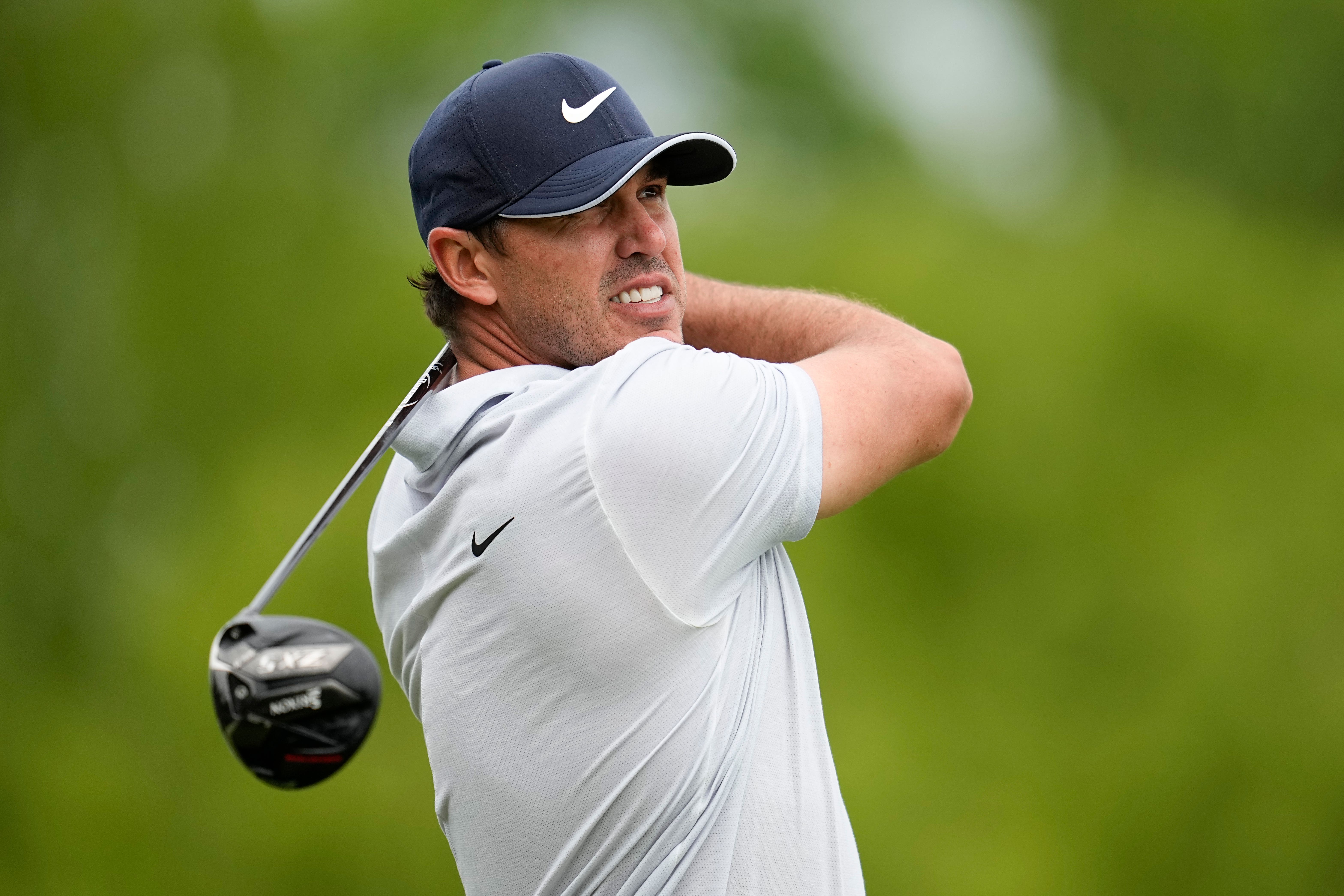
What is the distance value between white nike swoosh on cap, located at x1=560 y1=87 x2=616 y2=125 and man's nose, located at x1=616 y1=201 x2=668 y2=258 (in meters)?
0.11

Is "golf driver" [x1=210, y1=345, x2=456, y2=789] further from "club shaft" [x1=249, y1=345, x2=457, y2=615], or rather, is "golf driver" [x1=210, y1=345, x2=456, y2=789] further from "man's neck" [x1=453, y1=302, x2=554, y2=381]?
"man's neck" [x1=453, y1=302, x2=554, y2=381]

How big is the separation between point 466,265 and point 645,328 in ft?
0.72

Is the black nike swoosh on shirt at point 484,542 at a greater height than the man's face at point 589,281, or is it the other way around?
the man's face at point 589,281

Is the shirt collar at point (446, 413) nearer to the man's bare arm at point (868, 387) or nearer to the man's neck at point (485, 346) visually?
the man's neck at point (485, 346)

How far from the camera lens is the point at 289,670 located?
49.3 inches

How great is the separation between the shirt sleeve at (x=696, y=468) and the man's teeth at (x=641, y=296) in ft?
0.65

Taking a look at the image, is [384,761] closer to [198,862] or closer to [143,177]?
[198,862]

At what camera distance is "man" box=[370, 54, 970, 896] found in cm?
116

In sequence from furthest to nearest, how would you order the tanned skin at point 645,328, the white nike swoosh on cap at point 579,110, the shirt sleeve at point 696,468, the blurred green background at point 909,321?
1. the blurred green background at point 909,321
2. the white nike swoosh on cap at point 579,110
3. the tanned skin at point 645,328
4. the shirt sleeve at point 696,468

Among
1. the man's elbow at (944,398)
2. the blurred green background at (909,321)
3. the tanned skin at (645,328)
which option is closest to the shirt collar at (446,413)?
the tanned skin at (645,328)

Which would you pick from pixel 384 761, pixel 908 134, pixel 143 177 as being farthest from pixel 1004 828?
pixel 143 177

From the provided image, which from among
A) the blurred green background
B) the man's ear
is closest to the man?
the man's ear

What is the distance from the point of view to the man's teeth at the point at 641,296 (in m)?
1.38

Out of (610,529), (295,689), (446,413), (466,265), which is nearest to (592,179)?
(466,265)
